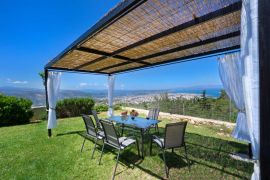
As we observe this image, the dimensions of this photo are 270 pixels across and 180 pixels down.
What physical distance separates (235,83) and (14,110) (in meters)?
9.47

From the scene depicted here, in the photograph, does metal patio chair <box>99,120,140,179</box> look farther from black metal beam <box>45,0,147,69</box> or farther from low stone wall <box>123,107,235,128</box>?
low stone wall <box>123,107,235,128</box>

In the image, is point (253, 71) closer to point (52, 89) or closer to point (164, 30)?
point (164, 30)

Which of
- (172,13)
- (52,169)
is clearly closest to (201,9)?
(172,13)

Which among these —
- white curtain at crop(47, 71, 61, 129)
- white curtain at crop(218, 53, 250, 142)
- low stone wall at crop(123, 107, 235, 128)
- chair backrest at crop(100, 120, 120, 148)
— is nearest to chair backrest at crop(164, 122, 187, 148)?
chair backrest at crop(100, 120, 120, 148)

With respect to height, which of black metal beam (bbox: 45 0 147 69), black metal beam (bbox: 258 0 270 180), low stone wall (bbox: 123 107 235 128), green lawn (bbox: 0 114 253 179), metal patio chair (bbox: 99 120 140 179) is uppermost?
black metal beam (bbox: 45 0 147 69)

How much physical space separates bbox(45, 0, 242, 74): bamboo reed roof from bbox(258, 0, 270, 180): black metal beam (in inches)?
48.8

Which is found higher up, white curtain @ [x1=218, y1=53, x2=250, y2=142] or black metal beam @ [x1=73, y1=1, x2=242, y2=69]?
black metal beam @ [x1=73, y1=1, x2=242, y2=69]

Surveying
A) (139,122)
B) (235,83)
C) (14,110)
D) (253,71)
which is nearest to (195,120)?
(139,122)

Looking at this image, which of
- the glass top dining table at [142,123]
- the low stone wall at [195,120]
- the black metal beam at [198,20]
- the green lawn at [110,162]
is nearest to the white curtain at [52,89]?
the green lawn at [110,162]

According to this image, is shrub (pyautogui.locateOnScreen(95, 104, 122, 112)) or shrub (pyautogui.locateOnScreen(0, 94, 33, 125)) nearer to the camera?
shrub (pyautogui.locateOnScreen(0, 94, 33, 125))

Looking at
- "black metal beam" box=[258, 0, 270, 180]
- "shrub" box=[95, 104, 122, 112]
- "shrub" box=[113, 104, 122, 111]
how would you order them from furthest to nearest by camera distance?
"shrub" box=[113, 104, 122, 111] → "shrub" box=[95, 104, 122, 112] → "black metal beam" box=[258, 0, 270, 180]

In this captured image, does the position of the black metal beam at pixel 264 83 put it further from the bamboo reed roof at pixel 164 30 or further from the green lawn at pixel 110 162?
the green lawn at pixel 110 162

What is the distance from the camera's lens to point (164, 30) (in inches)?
127

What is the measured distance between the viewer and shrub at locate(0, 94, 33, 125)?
26.2 feet
